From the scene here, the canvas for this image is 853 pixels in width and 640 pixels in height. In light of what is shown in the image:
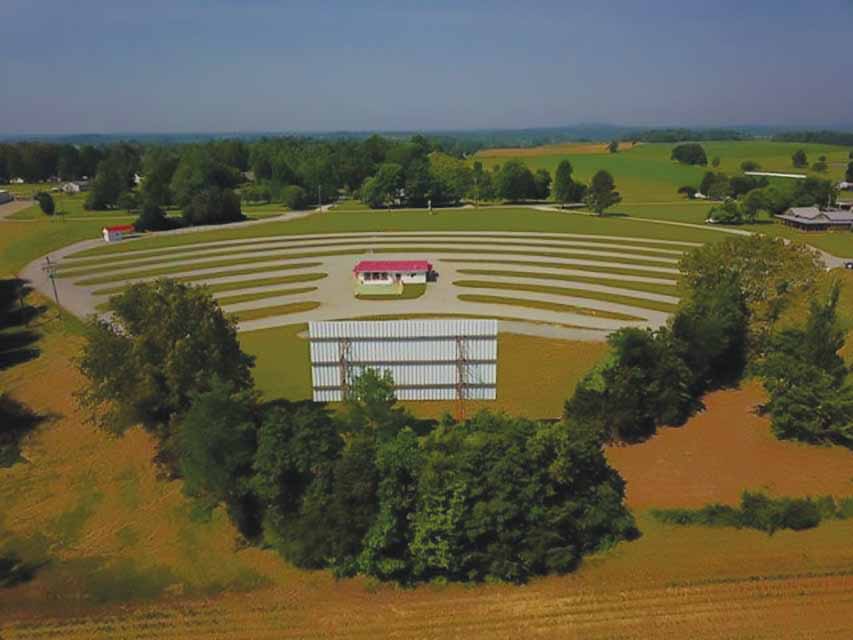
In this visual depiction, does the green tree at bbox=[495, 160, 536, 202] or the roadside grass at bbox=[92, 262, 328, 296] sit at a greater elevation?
the green tree at bbox=[495, 160, 536, 202]

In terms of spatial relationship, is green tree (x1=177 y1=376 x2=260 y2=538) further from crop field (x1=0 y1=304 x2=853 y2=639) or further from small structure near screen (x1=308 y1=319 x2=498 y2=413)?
small structure near screen (x1=308 y1=319 x2=498 y2=413)

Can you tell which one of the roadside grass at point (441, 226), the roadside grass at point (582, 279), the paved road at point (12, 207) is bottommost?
the paved road at point (12, 207)

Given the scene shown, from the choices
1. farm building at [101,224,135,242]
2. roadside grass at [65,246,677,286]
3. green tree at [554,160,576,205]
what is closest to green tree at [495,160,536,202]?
green tree at [554,160,576,205]

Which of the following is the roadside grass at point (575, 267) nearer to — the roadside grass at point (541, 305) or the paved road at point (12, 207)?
the roadside grass at point (541, 305)

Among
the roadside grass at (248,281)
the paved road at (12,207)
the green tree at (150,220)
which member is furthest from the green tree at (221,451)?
the paved road at (12,207)

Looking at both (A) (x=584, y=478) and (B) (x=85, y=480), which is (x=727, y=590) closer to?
(A) (x=584, y=478)
